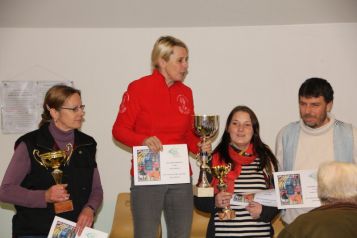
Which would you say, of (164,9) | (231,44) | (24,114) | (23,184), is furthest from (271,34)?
(23,184)

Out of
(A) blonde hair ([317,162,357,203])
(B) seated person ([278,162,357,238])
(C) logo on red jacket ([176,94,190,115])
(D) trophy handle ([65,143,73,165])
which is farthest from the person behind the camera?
(C) logo on red jacket ([176,94,190,115])

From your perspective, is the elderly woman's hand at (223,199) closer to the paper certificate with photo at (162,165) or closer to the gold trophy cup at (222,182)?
the gold trophy cup at (222,182)

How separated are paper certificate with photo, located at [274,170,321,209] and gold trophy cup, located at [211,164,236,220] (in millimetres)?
343

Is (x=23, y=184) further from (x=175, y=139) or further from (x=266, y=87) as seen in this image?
(x=266, y=87)

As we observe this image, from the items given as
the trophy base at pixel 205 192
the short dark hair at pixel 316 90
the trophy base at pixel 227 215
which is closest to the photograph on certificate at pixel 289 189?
the trophy base at pixel 227 215

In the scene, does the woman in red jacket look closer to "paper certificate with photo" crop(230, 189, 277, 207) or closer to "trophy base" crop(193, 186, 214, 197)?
"trophy base" crop(193, 186, 214, 197)

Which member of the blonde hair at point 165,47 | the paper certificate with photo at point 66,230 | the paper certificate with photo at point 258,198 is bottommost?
the paper certificate with photo at point 66,230

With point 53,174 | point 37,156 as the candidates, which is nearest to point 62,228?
point 53,174

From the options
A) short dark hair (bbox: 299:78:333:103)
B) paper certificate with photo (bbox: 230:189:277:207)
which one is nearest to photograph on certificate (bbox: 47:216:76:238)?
paper certificate with photo (bbox: 230:189:277:207)

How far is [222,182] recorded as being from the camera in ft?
10.6

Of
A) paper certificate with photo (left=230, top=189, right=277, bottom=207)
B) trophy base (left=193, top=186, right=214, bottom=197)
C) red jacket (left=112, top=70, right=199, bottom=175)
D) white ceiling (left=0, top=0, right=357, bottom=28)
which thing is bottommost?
paper certificate with photo (left=230, top=189, right=277, bottom=207)

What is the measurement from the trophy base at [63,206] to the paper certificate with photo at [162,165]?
0.46 meters

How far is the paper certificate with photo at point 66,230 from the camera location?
293 centimetres

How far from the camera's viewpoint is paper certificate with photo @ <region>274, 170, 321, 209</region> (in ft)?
10.7
